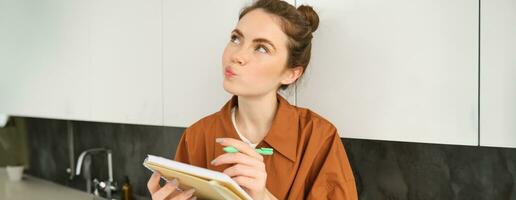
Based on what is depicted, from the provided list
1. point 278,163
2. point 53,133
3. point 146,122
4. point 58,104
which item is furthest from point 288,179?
point 53,133

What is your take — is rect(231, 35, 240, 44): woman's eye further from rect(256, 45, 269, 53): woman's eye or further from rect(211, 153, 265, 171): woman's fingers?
rect(211, 153, 265, 171): woman's fingers

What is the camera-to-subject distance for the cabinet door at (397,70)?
0.89 metres

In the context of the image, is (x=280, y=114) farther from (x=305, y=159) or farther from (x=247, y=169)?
(x=247, y=169)

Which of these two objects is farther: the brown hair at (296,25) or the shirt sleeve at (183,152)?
the shirt sleeve at (183,152)

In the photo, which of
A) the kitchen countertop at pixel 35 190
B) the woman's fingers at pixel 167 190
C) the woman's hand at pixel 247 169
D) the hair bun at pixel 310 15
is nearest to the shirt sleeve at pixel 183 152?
the woman's fingers at pixel 167 190

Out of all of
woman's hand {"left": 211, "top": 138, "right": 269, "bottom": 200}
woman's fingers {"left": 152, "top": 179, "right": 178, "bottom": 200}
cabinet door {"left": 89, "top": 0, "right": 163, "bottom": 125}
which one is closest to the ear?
woman's hand {"left": 211, "top": 138, "right": 269, "bottom": 200}

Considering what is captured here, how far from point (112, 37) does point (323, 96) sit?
0.90 metres

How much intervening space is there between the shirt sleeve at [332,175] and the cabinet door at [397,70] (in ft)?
0.23

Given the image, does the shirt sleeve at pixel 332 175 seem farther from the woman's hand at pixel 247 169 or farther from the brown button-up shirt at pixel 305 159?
the woman's hand at pixel 247 169

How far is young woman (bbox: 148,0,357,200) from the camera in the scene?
1.00 m

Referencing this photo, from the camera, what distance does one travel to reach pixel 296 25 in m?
1.03

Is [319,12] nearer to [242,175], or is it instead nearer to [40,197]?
[242,175]

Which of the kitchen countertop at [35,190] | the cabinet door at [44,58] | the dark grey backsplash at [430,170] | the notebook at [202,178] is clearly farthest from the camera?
the kitchen countertop at [35,190]

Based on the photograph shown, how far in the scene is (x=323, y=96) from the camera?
1098 mm
